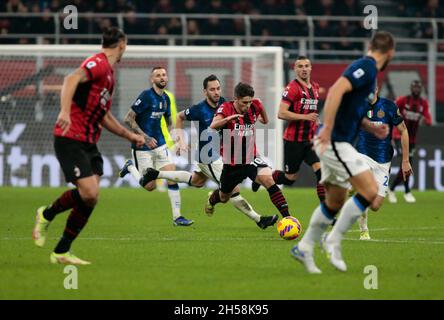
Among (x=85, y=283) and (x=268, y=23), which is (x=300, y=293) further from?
(x=268, y=23)

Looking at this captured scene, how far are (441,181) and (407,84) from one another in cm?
285

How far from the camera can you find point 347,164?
8.90m

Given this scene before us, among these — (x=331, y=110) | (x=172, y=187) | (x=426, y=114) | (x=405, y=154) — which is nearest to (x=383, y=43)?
(x=331, y=110)

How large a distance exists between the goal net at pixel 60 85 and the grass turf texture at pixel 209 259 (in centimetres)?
573

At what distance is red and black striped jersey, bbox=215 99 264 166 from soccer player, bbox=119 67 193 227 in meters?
2.53

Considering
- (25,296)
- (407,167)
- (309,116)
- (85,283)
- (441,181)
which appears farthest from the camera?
(441,181)

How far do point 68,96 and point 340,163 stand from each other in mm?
2540

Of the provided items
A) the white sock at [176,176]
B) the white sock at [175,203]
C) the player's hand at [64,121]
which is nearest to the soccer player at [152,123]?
the white sock at [175,203]

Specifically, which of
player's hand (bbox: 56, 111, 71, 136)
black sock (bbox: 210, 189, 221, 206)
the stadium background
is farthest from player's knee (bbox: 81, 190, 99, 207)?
the stadium background

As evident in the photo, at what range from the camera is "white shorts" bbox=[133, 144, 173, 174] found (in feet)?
52.7

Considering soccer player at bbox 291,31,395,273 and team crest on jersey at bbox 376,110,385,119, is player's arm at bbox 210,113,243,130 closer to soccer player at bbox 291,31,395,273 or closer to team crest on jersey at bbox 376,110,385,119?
team crest on jersey at bbox 376,110,385,119

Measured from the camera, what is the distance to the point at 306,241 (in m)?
9.05
